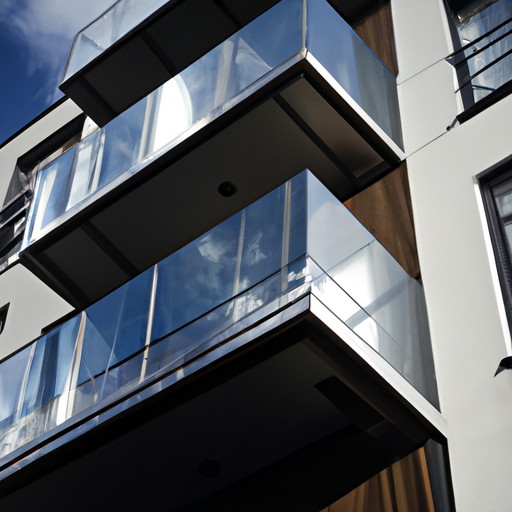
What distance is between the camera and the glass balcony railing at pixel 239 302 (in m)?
5.03

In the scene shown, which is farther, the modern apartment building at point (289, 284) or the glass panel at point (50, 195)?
the glass panel at point (50, 195)

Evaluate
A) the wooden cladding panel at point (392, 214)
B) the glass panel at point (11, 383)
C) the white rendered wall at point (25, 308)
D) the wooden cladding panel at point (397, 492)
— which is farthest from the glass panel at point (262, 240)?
the white rendered wall at point (25, 308)

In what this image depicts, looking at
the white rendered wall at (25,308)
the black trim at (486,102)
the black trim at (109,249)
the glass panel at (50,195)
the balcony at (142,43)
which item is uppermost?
the balcony at (142,43)

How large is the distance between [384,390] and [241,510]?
1493 mm

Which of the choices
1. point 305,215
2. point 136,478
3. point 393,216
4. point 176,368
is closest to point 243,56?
point 393,216

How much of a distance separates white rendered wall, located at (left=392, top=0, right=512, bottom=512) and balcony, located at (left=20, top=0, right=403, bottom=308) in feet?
1.29

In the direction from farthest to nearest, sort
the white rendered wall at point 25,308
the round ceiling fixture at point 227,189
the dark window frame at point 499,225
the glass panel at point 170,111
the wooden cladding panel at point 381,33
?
1. the white rendered wall at point 25,308
2. the wooden cladding panel at point 381,33
3. the round ceiling fixture at point 227,189
4. the glass panel at point 170,111
5. the dark window frame at point 499,225

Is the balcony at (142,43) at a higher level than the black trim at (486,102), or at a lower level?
higher

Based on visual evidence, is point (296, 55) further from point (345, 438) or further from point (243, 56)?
point (345, 438)

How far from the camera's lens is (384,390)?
191 inches

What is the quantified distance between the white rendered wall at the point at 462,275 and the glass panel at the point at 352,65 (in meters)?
0.16

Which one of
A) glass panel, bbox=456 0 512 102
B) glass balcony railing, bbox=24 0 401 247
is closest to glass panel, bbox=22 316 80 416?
glass balcony railing, bbox=24 0 401 247

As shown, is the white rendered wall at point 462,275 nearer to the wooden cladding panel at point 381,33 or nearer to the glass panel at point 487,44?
the glass panel at point 487,44

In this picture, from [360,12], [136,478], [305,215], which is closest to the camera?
[305,215]
